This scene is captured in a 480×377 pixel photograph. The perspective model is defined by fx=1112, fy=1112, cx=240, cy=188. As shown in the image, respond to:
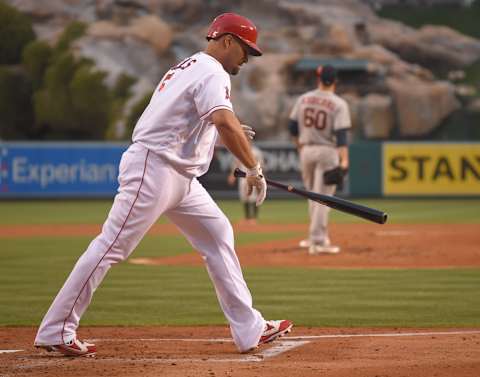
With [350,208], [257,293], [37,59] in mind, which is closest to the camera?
[350,208]

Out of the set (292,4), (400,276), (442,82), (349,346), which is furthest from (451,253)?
(292,4)

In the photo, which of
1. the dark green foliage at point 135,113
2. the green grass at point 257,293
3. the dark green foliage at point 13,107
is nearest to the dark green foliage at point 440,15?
the dark green foliage at point 135,113

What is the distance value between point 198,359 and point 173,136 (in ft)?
4.43

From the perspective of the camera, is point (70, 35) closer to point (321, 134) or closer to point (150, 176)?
point (321, 134)

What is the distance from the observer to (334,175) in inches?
540

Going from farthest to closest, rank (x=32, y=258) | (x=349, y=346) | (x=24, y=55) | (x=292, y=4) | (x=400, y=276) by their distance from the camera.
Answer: (x=292, y=4)
(x=24, y=55)
(x=32, y=258)
(x=400, y=276)
(x=349, y=346)

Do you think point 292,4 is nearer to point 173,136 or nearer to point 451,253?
point 451,253

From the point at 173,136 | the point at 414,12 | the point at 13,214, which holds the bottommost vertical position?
the point at 13,214

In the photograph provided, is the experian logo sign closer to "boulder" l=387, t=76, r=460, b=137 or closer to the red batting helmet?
"boulder" l=387, t=76, r=460, b=137

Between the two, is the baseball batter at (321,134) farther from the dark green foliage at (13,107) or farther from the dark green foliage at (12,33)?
the dark green foliage at (12,33)

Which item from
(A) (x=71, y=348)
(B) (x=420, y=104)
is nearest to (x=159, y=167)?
(A) (x=71, y=348)

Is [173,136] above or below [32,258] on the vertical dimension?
above

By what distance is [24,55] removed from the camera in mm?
41312

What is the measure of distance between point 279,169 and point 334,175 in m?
15.7
